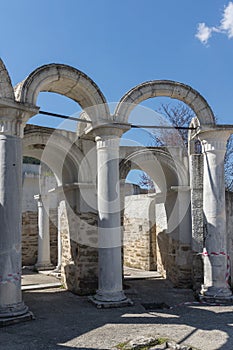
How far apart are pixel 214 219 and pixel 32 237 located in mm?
9918

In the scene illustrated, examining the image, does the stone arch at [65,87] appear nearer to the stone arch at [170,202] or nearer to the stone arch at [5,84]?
the stone arch at [5,84]

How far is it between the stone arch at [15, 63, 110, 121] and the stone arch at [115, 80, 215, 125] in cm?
40

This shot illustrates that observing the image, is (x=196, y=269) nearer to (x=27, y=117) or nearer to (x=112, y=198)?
(x=112, y=198)

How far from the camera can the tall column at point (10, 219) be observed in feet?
19.4

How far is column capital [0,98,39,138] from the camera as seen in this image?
6.16 meters

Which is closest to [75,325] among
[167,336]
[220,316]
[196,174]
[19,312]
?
[19,312]

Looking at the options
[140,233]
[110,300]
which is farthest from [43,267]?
[110,300]

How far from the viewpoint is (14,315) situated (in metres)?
5.80

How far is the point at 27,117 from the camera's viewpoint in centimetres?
648

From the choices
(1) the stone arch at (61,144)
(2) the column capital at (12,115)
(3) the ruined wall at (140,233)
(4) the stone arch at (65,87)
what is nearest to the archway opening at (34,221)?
(3) the ruined wall at (140,233)

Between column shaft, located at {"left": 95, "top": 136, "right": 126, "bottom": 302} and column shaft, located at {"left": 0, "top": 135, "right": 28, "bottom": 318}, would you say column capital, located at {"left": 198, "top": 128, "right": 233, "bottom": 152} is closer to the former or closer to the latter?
column shaft, located at {"left": 95, "top": 136, "right": 126, "bottom": 302}

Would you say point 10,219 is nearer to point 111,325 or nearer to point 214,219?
point 111,325

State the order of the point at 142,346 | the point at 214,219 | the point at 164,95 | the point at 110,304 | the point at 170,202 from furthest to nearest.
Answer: the point at 170,202
the point at 164,95
the point at 214,219
the point at 110,304
the point at 142,346

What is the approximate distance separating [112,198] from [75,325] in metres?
2.59
